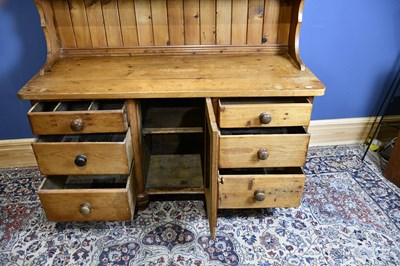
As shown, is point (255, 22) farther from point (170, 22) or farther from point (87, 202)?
point (87, 202)

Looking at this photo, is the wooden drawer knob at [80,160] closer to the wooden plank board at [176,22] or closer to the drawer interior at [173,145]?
the drawer interior at [173,145]

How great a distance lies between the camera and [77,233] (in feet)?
4.78

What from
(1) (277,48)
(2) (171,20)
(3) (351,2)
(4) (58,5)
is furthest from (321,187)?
(4) (58,5)

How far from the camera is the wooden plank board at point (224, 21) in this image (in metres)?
1.51

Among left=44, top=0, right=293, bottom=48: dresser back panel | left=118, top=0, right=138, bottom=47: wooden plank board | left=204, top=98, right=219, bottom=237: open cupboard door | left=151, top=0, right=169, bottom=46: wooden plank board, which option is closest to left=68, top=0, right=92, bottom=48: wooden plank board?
left=44, top=0, right=293, bottom=48: dresser back panel

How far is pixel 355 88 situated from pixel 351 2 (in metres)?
0.52

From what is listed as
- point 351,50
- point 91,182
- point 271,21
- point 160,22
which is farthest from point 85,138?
point 351,50

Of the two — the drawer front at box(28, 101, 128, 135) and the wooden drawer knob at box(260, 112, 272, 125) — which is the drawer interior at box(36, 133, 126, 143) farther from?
the wooden drawer knob at box(260, 112, 272, 125)

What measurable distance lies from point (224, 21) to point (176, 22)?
0.78 feet

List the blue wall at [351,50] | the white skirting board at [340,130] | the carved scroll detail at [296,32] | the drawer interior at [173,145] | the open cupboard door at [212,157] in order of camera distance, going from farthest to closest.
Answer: the white skirting board at [340,130], the blue wall at [351,50], the drawer interior at [173,145], the carved scroll detail at [296,32], the open cupboard door at [212,157]

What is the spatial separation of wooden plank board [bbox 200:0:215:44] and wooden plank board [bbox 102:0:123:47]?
0.41 metres

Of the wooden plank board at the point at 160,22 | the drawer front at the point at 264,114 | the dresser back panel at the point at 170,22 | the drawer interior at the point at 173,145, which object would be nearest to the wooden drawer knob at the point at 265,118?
the drawer front at the point at 264,114

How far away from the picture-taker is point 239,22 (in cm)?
155

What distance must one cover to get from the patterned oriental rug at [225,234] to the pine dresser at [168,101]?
121 mm
